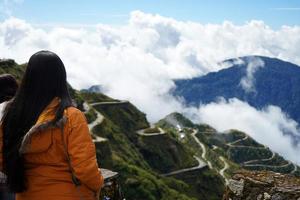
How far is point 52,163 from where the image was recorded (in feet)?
24.5

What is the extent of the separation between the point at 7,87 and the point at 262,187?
5003 millimetres

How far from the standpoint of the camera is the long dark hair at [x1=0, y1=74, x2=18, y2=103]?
8898mm

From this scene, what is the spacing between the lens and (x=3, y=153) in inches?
300

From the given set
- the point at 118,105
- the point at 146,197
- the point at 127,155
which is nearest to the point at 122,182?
the point at 146,197

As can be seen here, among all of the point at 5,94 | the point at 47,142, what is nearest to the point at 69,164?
the point at 47,142

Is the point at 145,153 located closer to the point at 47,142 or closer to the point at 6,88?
the point at 6,88

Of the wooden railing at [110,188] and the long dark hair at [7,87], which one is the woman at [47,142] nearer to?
the long dark hair at [7,87]

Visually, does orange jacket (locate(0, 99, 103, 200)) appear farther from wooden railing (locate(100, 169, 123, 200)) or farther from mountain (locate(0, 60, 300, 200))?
mountain (locate(0, 60, 300, 200))

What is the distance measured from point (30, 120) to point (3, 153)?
0.62 m

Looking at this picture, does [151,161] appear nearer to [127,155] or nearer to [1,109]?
[127,155]

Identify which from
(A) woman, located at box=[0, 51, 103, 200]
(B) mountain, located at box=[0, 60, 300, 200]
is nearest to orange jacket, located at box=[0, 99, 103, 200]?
(A) woman, located at box=[0, 51, 103, 200]

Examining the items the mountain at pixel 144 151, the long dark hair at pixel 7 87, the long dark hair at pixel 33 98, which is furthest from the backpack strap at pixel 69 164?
the mountain at pixel 144 151

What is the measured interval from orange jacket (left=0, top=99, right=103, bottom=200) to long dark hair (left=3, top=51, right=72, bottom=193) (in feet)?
0.46

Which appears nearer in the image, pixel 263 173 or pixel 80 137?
pixel 80 137
